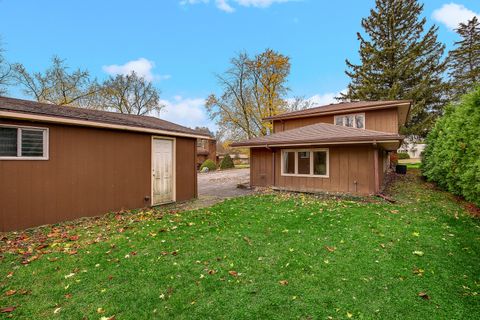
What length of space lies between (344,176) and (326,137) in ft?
5.75

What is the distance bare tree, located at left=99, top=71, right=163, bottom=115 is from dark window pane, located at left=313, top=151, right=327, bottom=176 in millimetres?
21308

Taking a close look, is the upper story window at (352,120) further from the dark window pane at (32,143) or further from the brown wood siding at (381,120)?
the dark window pane at (32,143)

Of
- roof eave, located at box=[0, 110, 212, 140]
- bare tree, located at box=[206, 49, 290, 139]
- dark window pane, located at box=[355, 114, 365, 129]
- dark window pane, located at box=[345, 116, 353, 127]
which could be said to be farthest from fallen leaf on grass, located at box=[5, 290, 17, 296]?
bare tree, located at box=[206, 49, 290, 139]

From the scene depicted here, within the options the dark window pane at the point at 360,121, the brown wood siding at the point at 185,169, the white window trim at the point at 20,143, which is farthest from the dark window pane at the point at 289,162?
the white window trim at the point at 20,143

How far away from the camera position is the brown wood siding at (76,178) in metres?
5.56

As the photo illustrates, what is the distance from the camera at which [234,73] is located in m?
26.6

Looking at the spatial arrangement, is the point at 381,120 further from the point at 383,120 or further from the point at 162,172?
the point at 162,172

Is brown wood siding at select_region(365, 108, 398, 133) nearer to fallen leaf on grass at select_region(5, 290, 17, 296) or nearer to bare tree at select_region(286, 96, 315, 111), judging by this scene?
bare tree at select_region(286, 96, 315, 111)

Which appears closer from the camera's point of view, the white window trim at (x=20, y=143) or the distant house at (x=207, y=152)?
the white window trim at (x=20, y=143)

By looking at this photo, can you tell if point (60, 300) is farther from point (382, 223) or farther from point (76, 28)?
point (76, 28)

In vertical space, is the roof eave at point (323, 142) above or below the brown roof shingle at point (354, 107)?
below

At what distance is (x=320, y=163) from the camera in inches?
428

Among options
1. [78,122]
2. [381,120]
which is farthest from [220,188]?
[381,120]

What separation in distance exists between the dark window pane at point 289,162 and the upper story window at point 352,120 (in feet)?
16.8
